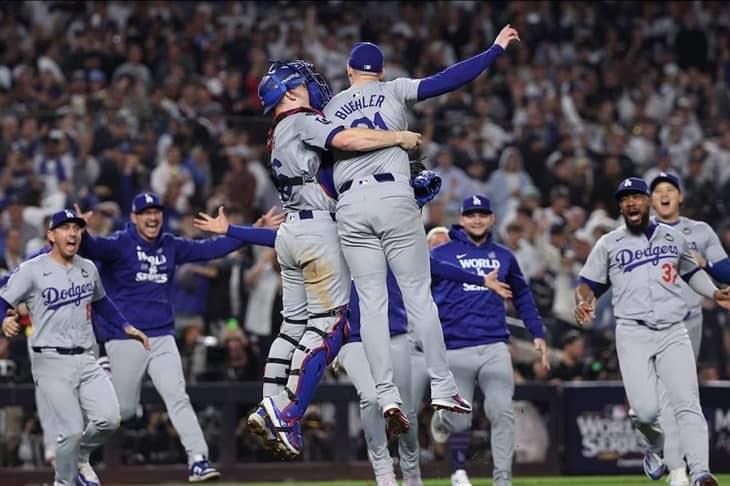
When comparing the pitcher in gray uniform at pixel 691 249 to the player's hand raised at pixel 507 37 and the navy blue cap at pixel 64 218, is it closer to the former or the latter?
the player's hand raised at pixel 507 37

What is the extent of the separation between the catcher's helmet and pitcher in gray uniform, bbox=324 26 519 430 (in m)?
0.36

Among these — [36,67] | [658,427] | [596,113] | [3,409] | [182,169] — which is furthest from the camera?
[596,113]

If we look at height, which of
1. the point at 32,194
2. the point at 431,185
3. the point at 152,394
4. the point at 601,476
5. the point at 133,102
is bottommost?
the point at 601,476

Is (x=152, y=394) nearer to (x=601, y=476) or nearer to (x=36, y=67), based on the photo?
(x=601, y=476)

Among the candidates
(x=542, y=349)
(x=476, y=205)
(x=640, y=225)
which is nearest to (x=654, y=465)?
(x=542, y=349)

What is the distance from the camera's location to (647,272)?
1333 cm

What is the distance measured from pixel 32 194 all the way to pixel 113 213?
1146 millimetres

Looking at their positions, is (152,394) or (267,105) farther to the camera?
(152,394)

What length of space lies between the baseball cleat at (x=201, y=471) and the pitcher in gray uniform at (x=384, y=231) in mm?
2886

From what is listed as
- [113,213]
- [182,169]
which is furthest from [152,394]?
[182,169]

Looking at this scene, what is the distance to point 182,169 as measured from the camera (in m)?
20.9

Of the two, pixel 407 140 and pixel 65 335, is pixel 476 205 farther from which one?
pixel 65 335

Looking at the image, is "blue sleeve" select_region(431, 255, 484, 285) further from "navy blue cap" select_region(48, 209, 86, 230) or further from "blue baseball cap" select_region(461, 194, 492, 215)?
"navy blue cap" select_region(48, 209, 86, 230)

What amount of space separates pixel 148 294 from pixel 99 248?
63 cm
